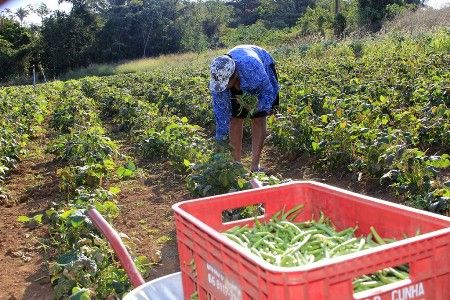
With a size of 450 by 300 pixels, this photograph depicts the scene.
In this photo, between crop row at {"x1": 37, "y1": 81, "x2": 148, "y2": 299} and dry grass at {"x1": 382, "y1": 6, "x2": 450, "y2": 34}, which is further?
dry grass at {"x1": 382, "y1": 6, "x2": 450, "y2": 34}

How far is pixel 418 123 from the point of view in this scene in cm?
632

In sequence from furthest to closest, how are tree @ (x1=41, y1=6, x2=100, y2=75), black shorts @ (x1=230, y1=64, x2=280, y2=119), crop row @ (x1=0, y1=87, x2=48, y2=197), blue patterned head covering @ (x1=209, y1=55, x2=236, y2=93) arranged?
1. tree @ (x1=41, y1=6, x2=100, y2=75)
2. crop row @ (x1=0, y1=87, x2=48, y2=197)
3. black shorts @ (x1=230, y1=64, x2=280, y2=119)
4. blue patterned head covering @ (x1=209, y1=55, x2=236, y2=93)

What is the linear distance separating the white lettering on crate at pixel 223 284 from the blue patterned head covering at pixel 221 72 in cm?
362

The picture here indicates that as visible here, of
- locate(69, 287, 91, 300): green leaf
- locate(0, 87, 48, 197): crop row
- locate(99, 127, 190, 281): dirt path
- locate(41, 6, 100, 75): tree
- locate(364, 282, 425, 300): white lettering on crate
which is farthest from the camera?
locate(41, 6, 100, 75): tree

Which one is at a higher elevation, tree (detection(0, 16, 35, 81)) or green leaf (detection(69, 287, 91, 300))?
tree (detection(0, 16, 35, 81))

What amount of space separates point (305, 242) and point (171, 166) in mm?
A: 5603

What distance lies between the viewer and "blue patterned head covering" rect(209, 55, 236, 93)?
212 inches

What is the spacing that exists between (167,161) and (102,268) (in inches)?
→ 162

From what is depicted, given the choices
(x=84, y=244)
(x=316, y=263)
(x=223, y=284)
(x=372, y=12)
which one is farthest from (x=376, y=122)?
(x=372, y=12)

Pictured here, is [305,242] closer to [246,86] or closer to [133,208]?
[246,86]

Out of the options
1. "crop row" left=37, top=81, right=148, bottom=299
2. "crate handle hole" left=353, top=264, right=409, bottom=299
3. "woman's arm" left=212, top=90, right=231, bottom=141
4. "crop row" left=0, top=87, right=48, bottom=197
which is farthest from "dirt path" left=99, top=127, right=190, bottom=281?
"crate handle hole" left=353, top=264, right=409, bottom=299

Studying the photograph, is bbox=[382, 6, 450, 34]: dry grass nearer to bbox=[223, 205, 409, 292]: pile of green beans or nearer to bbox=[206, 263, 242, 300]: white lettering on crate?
bbox=[223, 205, 409, 292]: pile of green beans

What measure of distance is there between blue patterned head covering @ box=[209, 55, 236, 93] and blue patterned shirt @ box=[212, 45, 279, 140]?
0.55ft

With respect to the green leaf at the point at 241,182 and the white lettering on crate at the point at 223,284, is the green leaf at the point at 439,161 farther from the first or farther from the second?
the white lettering on crate at the point at 223,284
